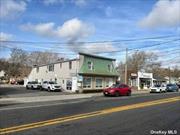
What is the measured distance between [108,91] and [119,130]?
2968 cm

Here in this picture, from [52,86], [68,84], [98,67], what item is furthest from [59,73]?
[98,67]

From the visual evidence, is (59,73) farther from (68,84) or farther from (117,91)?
(117,91)

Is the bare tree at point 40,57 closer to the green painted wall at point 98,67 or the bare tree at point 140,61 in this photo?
the bare tree at point 140,61

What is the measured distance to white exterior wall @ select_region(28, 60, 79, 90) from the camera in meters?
53.2

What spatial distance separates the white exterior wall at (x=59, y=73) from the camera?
53250 mm

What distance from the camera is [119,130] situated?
11453 millimetres

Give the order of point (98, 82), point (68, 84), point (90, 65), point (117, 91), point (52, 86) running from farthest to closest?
point (98, 82), point (90, 65), point (68, 84), point (52, 86), point (117, 91)

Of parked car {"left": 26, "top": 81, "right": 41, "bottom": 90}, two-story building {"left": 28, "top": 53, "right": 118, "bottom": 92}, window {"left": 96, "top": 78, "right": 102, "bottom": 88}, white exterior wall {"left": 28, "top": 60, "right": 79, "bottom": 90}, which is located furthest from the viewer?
parked car {"left": 26, "top": 81, "right": 41, "bottom": 90}

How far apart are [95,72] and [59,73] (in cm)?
653

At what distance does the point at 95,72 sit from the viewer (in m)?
55.1

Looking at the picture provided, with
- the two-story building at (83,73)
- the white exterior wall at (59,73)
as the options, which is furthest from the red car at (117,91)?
the white exterior wall at (59,73)

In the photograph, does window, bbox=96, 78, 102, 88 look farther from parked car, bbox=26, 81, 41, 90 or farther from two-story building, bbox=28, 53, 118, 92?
parked car, bbox=26, 81, 41, 90

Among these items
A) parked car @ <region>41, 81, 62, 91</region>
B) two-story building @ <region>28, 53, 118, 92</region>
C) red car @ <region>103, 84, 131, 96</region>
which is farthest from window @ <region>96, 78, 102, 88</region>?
red car @ <region>103, 84, 131, 96</region>

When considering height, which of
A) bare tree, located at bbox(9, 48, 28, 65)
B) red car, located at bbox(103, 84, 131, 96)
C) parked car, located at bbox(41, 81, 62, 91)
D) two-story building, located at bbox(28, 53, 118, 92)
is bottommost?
red car, located at bbox(103, 84, 131, 96)
